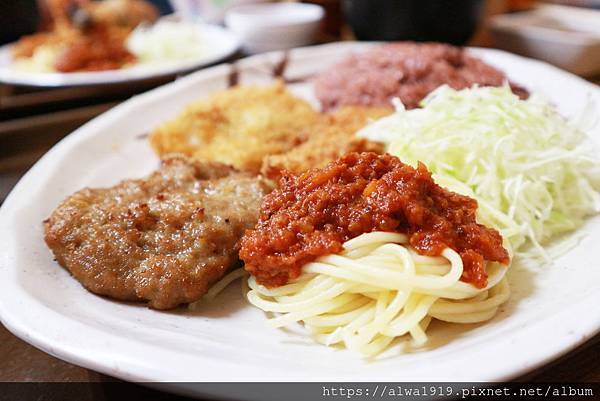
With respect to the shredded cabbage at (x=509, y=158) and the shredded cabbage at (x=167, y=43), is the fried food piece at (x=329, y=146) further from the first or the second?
the shredded cabbage at (x=167, y=43)

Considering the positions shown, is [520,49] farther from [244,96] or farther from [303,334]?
[303,334]

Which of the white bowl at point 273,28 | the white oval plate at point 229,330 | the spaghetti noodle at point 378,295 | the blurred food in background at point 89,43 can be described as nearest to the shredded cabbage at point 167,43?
the blurred food in background at point 89,43

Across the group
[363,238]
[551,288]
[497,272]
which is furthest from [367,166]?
[551,288]

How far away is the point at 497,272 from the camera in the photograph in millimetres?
2020

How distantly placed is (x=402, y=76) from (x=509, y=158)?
1189 mm

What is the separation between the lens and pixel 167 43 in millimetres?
6012

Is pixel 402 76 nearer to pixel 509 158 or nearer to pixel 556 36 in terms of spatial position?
pixel 509 158

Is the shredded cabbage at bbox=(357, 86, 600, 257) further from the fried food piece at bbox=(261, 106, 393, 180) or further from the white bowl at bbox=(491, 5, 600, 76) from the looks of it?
Answer: the white bowl at bbox=(491, 5, 600, 76)

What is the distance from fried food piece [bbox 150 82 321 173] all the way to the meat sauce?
3.56 feet

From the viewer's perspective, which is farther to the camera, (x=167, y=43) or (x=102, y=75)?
(x=167, y=43)

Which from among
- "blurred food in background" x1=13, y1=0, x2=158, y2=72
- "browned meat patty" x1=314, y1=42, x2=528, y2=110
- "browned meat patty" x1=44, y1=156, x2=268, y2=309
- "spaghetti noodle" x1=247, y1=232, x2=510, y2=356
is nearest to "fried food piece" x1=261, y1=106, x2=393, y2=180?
"browned meat patty" x1=314, y1=42, x2=528, y2=110

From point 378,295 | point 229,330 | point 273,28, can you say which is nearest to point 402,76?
point 378,295

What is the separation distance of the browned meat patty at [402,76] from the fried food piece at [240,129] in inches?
12.6

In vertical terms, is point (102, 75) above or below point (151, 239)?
below
